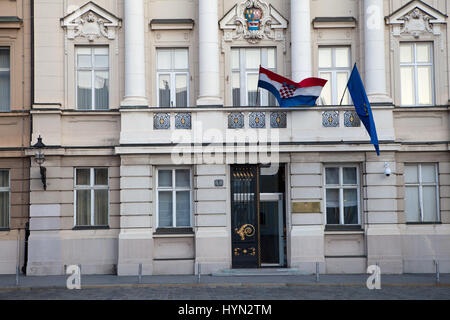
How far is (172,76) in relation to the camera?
24641 millimetres

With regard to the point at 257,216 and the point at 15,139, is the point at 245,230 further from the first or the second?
the point at 15,139

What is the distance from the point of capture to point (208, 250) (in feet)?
76.9

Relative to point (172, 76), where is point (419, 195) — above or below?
below

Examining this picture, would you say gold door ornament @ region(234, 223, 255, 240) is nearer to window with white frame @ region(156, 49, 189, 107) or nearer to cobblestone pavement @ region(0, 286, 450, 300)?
cobblestone pavement @ region(0, 286, 450, 300)

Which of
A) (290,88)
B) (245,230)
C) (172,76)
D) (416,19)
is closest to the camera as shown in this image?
(290,88)

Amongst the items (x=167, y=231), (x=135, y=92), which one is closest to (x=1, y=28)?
(x=135, y=92)

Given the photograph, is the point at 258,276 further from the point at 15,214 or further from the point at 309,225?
the point at 15,214

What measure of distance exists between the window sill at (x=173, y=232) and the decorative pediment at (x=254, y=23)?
7270 mm

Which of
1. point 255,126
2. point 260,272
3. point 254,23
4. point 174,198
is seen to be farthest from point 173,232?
point 254,23

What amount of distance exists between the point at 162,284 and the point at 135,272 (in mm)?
2714

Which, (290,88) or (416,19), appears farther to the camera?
(416,19)

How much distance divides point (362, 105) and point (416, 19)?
505 centimetres

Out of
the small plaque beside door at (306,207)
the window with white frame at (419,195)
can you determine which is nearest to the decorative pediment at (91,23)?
the small plaque beside door at (306,207)
